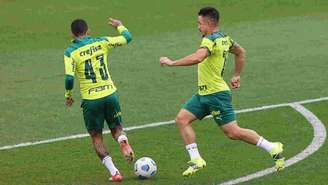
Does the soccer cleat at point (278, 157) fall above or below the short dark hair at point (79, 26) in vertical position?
below

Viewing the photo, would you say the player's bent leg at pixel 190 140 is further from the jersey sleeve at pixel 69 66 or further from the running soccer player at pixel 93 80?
the jersey sleeve at pixel 69 66

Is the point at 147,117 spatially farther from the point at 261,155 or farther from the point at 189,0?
the point at 189,0

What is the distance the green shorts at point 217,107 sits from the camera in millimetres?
11977

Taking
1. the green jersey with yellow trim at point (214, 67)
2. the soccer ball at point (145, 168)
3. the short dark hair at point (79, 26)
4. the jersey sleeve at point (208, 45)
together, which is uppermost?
the short dark hair at point (79, 26)

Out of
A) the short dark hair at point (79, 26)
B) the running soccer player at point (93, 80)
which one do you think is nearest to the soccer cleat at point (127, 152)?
the running soccer player at point (93, 80)

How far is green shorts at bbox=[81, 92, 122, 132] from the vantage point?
12.1 meters

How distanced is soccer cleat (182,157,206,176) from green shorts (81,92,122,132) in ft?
4.09

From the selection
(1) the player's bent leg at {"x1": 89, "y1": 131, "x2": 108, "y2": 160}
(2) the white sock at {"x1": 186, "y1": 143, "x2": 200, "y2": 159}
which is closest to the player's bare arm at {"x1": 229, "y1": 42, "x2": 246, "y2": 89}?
(2) the white sock at {"x1": 186, "y1": 143, "x2": 200, "y2": 159}

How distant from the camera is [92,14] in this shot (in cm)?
2945

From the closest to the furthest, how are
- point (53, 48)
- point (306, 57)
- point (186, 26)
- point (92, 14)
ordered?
1. point (306, 57)
2. point (53, 48)
3. point (186, 26)
4. point (92, 14)

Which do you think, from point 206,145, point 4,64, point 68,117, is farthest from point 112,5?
point 206,145

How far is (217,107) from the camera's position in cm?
1198

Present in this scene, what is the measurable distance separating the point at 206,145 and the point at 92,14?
53.2 ft

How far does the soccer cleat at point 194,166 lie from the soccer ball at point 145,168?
453 millimetres
